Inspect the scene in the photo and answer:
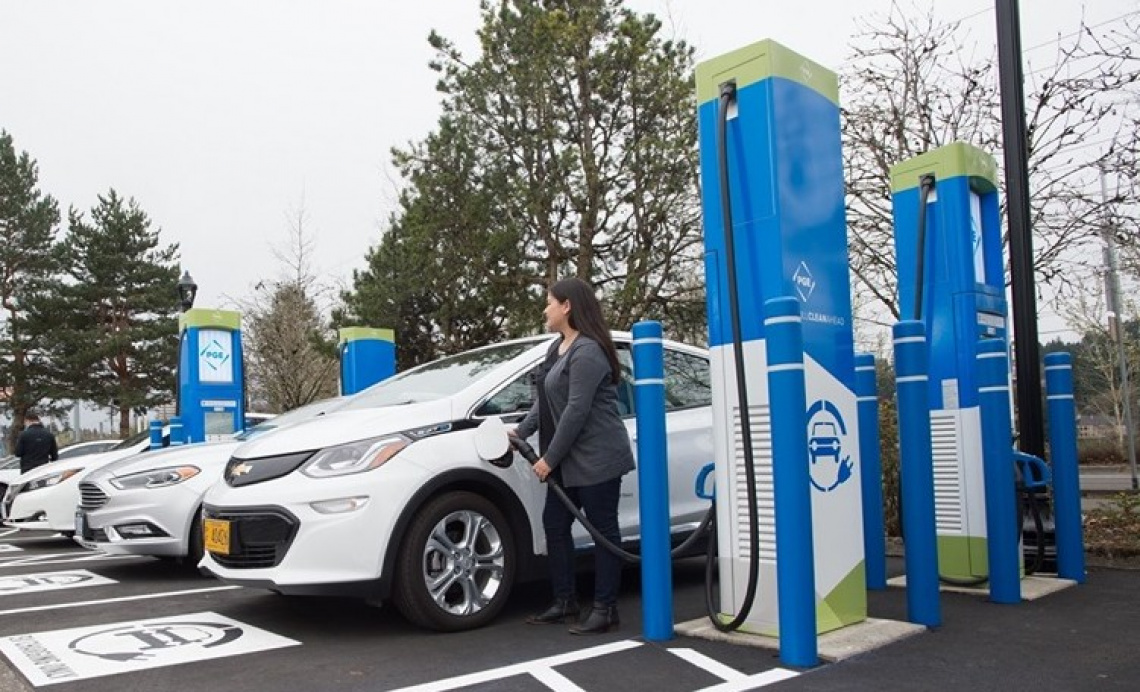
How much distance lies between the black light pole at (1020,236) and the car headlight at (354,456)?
13.6 ft

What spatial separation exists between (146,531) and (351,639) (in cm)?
309

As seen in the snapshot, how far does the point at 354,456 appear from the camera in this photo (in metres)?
4.73

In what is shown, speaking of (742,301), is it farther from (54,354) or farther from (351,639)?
(54,354)

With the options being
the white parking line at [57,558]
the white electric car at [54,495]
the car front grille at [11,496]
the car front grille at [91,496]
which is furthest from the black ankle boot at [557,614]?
the car front grille at [11,496]

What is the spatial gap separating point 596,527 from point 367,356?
9410 millimetres

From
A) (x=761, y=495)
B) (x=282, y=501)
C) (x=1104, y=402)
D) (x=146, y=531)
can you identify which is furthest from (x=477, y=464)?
(x=1104, y=402)

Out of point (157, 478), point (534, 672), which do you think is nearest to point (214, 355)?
point (157, 478)

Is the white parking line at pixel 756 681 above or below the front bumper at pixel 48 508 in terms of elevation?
below

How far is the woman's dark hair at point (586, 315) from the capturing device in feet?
16.1

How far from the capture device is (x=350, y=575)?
4.48 metres

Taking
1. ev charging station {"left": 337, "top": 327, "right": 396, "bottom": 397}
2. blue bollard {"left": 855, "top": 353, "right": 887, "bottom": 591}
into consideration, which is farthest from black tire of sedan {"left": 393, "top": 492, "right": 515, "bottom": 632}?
ev charging station {"left": 337, "top": 327, "right": 396, "bottom": 397}

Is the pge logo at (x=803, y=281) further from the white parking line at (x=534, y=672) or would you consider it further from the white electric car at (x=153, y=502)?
the white electric car at (x=153, y=502)

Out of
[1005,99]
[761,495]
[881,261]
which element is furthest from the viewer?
[881,261]

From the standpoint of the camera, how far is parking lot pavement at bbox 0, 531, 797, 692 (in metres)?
3.92
